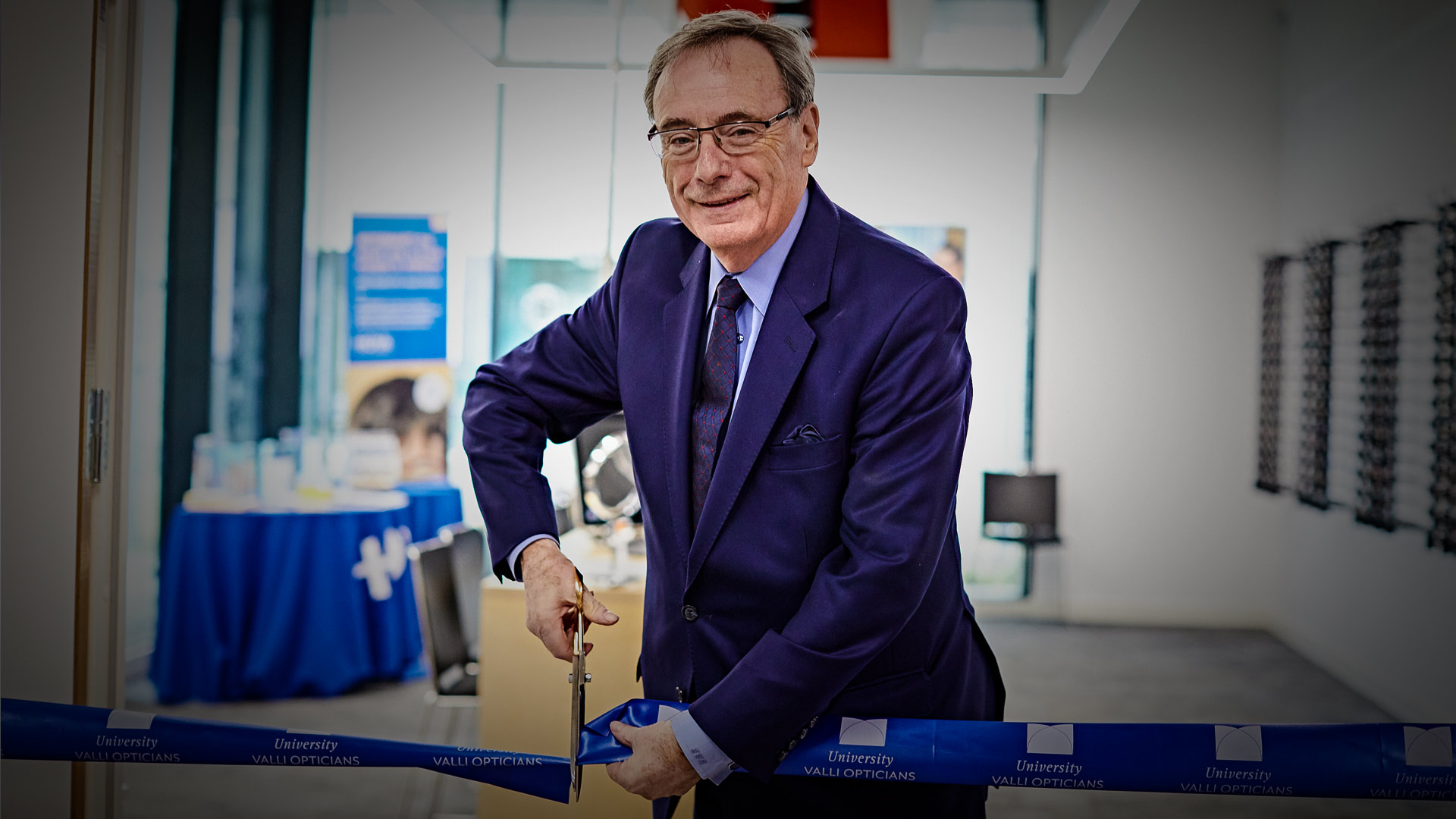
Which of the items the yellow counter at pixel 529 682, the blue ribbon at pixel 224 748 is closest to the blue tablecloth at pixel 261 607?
the yellow counter at pixel 529 682

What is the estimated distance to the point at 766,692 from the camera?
1.12 metres

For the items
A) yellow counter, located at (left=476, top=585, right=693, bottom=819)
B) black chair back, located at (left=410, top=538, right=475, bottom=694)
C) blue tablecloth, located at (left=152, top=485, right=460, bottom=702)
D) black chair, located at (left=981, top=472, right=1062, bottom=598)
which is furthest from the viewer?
black chair, located at (left=981, top=472, right=1062, bottom=598)

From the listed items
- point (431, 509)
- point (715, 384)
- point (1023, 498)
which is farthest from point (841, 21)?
point (715, 384)

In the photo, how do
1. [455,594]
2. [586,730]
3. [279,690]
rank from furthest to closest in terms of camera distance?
1. [279,690]
2. [455,594]
3. [586,730]

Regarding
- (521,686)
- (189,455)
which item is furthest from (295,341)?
(521,686)

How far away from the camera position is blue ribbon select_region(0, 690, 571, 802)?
1303mm

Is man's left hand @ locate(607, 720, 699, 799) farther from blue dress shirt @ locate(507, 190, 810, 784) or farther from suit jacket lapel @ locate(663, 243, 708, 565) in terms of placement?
blue dress shirt @ locate(507, 190, 810, 784)

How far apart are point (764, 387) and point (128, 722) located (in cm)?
114

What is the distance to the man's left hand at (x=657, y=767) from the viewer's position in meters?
1.14

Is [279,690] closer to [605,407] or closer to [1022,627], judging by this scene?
[605,407]

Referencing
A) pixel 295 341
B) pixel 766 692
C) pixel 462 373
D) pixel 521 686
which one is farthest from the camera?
pixel 462 373

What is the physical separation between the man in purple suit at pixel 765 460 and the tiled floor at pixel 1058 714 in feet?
4.39

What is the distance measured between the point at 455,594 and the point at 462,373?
266 centimetres

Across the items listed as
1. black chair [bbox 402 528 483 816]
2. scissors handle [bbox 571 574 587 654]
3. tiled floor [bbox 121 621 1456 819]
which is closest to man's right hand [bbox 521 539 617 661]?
scissors handle [bbox 571 574 587 654]
